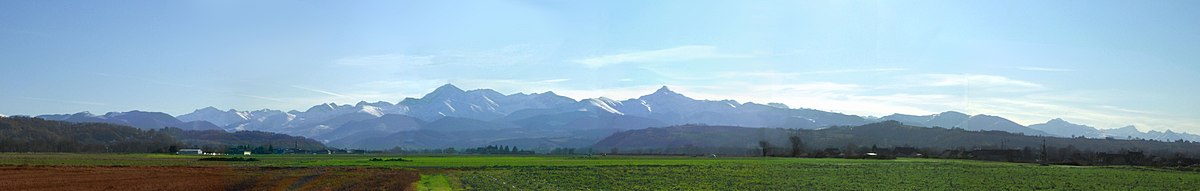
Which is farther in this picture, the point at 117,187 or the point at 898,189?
the point at 117,187

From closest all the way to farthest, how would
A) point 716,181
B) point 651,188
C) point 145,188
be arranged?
point 651,188 < point 145,188 < point 716,181

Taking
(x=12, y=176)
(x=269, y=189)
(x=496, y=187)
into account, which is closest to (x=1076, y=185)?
(x=496, y=187)

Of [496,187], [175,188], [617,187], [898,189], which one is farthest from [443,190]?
[898,189]

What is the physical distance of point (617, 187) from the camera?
4825 cm


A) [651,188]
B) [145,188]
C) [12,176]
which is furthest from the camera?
[12,176]

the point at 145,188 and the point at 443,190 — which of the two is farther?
the point at 145,188

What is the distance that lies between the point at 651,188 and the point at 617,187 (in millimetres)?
2179

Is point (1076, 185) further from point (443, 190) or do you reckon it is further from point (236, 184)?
point (236, 184)

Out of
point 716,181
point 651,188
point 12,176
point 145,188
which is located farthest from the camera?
point 12,176

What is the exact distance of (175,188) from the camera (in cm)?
5022

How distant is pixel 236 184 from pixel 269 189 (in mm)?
7011

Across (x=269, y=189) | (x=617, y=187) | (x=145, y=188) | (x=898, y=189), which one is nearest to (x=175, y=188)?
(x=145, y=188)

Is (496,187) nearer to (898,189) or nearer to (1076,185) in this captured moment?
(898,189)

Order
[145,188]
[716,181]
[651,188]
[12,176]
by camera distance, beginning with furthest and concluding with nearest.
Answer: [12,176] < [716,181] < [145,188] < [651,188]
